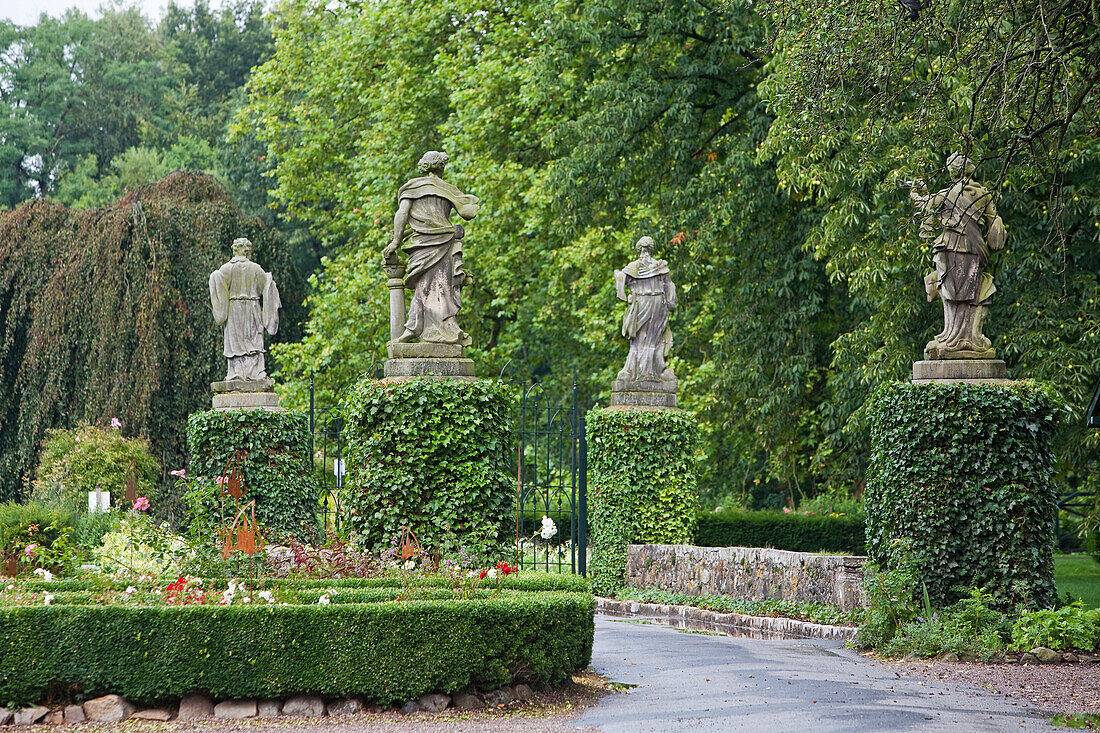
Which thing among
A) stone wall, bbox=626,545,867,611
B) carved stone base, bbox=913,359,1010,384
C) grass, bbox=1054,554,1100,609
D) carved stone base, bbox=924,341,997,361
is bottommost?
grass, bbox=1054,554,1100,609

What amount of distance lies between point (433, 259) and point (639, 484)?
5461 millimetres

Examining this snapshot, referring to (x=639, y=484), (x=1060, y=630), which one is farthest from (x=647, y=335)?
(x=1060, y=630)

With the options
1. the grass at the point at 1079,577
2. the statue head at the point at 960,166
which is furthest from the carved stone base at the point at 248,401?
the grass at the point at 1079,577

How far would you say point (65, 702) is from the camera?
7.55 m

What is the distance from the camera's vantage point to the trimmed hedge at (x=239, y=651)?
24.6ft

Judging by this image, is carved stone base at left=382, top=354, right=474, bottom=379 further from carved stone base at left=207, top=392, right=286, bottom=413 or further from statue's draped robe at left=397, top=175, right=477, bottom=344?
carved stone base at left=207, top=392, right=286, bottom=413

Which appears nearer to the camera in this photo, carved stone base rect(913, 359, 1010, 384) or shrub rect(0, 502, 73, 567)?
carved stone base rect(913, 359, 1010, 384)

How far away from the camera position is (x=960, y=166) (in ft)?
33.0

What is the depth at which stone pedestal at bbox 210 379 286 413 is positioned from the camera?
51.5 feet

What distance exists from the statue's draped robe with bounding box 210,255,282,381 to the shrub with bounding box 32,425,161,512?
4.05m

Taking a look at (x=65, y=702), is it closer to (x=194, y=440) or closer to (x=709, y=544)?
(x=194, y=440)

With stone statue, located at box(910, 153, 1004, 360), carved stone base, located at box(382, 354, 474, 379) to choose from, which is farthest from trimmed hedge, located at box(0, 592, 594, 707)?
stone statue, located at box(910, 153, 1004, 360)

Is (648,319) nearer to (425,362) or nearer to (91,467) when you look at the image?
(425,362)

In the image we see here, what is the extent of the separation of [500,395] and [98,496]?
31.3 ft
